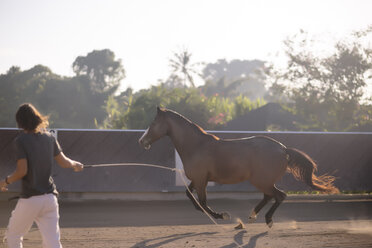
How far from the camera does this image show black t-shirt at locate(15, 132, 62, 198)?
16.8ft

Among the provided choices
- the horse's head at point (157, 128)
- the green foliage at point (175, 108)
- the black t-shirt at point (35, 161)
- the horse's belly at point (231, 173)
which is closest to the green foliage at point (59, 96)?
the green foliage at point (175, 108)

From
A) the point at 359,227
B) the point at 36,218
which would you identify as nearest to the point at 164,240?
the point at 36,218

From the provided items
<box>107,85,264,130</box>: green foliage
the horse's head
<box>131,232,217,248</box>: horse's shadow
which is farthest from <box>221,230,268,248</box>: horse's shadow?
<box>107,85,264,130</box>: green foliage

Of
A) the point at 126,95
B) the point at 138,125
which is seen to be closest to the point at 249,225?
the point at 138,125

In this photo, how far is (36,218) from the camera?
204 inches

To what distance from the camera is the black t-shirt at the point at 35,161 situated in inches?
201

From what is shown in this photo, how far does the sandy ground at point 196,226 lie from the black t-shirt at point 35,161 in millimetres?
3146

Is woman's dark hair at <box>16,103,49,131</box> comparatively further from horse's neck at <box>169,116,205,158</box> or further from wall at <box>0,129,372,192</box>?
wall at <box>0,129,372,192</box>

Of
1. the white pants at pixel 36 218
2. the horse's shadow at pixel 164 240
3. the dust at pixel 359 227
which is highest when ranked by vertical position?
the white pants at pixel 36 218

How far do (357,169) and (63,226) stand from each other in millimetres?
11790

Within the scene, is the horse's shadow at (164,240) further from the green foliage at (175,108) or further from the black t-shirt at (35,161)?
the green foliage at (175,108)

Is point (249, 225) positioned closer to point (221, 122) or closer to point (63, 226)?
point (63, 226)

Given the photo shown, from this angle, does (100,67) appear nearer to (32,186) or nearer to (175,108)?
(175,108)

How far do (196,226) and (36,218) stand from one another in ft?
19.5
